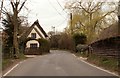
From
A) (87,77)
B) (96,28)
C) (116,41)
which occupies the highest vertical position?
(96,28)

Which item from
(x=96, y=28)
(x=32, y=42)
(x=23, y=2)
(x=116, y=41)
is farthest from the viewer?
(x=32, y=42)

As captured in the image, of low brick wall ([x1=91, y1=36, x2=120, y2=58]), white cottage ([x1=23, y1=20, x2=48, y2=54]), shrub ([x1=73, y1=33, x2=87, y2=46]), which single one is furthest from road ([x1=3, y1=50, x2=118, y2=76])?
white cottage ([x1=23, y1=20, x2=48, y2=54])

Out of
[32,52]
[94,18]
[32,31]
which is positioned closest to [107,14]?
[94,18]

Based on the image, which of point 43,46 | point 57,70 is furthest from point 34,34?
point 57,70

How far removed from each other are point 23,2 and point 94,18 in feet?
95.0

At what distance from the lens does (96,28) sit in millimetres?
75312

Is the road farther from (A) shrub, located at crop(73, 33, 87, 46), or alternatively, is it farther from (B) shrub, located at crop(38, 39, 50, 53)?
(B) shrub, located at crop(38, 39, 50, 53)

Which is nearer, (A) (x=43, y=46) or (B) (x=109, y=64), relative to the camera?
(B) (x=109, y=64)

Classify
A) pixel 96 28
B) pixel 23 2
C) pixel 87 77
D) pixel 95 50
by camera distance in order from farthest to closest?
pixel 96 28
pixel 23 2
pixel 95 50
pixel 87 77

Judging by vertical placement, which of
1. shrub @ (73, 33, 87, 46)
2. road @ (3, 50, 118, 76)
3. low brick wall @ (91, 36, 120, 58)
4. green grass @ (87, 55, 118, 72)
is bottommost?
road @ (3, 50, 118, 76)

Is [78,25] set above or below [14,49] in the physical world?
above

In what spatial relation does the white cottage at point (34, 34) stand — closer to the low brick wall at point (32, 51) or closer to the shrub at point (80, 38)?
the low brick wall at point (32, 51)

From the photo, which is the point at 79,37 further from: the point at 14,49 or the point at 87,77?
the point at 87,77

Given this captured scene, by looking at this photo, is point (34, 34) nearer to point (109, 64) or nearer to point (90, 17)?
point (90, 17)
